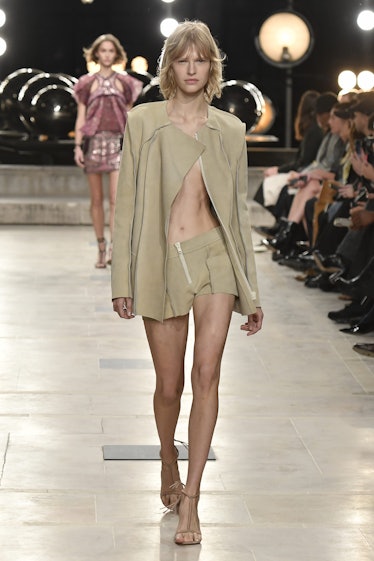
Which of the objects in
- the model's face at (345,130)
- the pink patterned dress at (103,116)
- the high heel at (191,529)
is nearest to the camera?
the high heel at (191,529)

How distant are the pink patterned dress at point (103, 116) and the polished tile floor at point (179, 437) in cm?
164

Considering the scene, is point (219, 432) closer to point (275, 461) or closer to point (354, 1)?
point (275, 461)

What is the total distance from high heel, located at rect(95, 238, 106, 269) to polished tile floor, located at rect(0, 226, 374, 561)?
1.64m

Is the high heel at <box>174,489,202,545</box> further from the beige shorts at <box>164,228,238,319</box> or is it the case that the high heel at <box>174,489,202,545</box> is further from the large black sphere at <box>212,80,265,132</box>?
the large black sphere at <box>212,80,265,132</box>

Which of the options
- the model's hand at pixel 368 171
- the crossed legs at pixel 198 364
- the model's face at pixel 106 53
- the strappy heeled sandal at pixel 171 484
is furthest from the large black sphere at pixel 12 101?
the crossed legs at pixel 198 364

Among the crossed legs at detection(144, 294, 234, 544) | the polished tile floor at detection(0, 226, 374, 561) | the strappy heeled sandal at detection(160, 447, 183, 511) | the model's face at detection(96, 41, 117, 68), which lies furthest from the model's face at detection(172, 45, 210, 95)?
the model's face at detection(96, 41, 117, 68)

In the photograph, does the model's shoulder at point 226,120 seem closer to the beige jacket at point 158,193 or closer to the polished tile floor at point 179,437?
the beige jacket at point 158,193

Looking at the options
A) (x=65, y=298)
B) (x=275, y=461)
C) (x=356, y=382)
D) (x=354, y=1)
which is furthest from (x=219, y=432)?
(x=354, y=1)

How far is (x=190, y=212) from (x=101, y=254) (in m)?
6.16

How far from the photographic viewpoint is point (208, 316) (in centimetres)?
395

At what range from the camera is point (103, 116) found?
32.0 ft

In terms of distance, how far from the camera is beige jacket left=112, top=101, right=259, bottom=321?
3.95 metres

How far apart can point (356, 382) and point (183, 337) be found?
230cm

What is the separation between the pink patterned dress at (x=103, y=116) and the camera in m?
9.73
